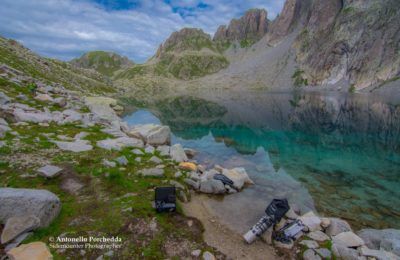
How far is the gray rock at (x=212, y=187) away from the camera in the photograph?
1647cm

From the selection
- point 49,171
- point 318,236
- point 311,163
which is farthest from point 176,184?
point 311,163

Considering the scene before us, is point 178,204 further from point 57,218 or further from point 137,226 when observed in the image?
point 57,218

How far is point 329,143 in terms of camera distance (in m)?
37.3

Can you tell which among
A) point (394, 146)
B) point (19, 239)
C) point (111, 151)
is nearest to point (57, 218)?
point (19, 239)

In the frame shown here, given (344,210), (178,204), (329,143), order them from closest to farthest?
(178,204)
(344,210)
(329,143)

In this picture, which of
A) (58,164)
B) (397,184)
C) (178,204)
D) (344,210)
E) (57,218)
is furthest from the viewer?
(397,184)

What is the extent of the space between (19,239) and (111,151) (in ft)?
36.6

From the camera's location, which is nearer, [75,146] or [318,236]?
[318,236]

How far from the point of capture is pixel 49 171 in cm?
1383

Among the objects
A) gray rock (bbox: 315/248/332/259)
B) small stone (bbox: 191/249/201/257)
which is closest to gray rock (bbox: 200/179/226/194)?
small stone (bbox: 191/249/201/257)

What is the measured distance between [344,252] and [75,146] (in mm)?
18642

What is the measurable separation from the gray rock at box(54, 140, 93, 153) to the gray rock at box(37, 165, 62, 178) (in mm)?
4409

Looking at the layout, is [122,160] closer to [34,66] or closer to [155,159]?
[155,159]

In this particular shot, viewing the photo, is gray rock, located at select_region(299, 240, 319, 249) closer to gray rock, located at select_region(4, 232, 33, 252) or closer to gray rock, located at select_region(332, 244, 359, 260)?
gray rock, located at select_region(332, 244, 359, 260)
